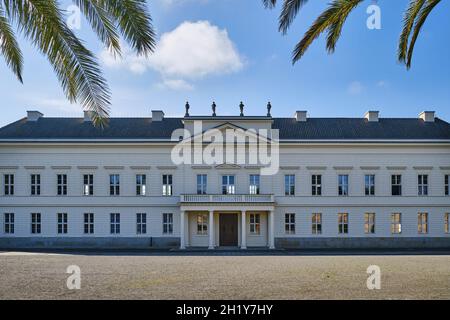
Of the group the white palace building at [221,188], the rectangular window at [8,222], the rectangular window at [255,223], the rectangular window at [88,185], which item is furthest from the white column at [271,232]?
the rectangular window at [8,222]

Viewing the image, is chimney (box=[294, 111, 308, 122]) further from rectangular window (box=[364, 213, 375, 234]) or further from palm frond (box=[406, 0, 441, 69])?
palm frond (box=[406, 0, 441, 69])

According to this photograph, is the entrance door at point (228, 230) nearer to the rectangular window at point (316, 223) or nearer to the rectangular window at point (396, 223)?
the rectangular window at point (316, 223)

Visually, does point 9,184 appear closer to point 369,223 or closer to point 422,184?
point 369,223

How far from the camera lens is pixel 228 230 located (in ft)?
130

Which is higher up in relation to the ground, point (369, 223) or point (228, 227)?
point (369, 223)

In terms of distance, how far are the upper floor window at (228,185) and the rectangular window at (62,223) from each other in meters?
13.1

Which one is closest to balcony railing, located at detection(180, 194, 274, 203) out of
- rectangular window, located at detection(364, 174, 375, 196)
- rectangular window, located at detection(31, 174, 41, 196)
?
rectangular window, located at detection(364, 174, 375, 196)

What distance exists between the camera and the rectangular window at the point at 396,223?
40000 millimetres

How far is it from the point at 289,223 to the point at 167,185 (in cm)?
1034

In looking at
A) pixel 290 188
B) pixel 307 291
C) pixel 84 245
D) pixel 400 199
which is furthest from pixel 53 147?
pixel 307 291

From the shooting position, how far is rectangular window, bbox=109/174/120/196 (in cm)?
4042

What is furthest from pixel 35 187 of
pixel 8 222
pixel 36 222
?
pixel 8 222

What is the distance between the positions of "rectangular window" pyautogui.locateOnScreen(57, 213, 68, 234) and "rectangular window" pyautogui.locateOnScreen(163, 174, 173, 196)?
27.5 feet

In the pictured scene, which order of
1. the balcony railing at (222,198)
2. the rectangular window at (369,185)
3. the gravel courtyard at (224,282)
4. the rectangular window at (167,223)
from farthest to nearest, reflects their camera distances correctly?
1. the rectangular window at (369,185)
2. the rectangular window at (167,223)
3. the balcony railing at (222,198)
4. the gravel courtyard at (224,282)
